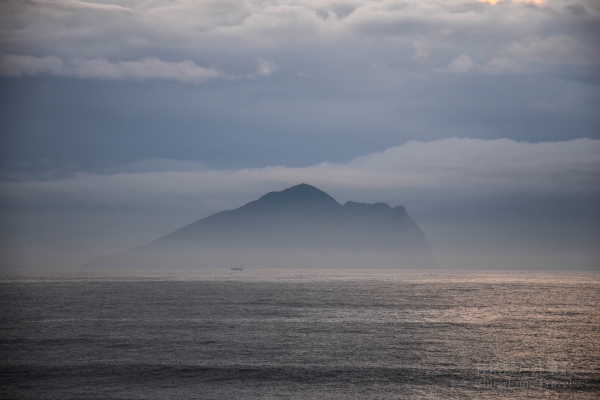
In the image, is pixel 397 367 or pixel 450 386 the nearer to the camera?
pixel 450 386

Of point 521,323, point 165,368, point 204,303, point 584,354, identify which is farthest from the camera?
point 204,303

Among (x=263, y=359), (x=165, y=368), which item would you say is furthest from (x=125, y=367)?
(x=263, y=359)

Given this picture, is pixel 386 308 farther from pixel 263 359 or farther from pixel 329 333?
pixel 263 359

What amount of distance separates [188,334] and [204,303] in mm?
49195

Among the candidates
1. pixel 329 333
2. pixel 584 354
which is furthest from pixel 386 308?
pixel 584 354

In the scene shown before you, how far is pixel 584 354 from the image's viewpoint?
215ft

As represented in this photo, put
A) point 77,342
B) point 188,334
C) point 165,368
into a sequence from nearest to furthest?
point 165,368, point 77,342, point 188,334

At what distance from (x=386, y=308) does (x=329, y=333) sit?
40.4 meters

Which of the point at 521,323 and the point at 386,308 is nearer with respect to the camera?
the point at 521,323

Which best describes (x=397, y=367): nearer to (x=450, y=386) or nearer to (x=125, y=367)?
(x=450, y=386)

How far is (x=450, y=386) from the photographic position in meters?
51.0

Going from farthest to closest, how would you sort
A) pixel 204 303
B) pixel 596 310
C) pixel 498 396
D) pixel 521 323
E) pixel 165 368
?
pixel 204 303, pixel 596 310, pixel 521 323, pixel 165 368, pixel 498 396

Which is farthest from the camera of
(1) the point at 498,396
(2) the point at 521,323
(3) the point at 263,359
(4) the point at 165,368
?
(2) the point at 521,323

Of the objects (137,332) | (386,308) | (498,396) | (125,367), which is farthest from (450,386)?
(386,308)
